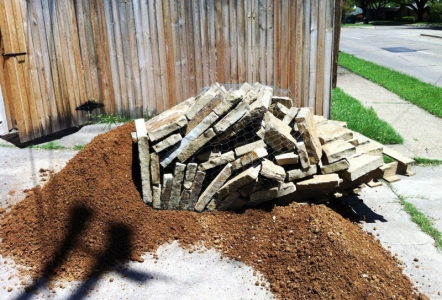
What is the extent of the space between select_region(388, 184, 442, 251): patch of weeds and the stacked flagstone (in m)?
0.66

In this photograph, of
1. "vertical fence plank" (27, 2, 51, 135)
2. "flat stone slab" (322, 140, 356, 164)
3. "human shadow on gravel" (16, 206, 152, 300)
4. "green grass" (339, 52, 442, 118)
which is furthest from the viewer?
"green grass" (339, 52, 442, 118)

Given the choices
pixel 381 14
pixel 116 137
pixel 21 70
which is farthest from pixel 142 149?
pixel 381 14

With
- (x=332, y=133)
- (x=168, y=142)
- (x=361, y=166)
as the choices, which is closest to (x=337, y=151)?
(x=361, y=166)

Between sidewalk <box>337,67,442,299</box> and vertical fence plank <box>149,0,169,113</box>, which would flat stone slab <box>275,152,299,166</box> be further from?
vertical fence plank <box>149,0,169,113</box>

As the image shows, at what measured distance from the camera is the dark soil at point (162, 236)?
3.93 metres

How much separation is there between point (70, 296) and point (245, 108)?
2427mm

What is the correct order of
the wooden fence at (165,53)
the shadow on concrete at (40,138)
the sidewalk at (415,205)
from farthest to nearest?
the wooden fence at (165,53) → the shadow on concrete at (40,138) → the sidewalk at (415,205)

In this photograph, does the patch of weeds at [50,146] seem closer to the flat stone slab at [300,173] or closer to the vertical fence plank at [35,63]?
the vertical fence plank at [35,63]

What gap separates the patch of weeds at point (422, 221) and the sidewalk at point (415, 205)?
0.15 feet

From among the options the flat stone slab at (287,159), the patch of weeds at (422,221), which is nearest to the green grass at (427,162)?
the patch of weeds at (422,221)

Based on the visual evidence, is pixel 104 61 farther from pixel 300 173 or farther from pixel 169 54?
pixel 300 173

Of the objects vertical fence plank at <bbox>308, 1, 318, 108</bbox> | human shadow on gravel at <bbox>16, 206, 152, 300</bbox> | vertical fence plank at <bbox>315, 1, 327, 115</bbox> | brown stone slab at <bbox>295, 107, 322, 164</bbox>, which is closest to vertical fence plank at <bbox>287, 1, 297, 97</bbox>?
vertical fence plank at <bbox>308, 1, 318, 108</bbox>

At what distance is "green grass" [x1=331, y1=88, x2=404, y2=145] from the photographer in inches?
303

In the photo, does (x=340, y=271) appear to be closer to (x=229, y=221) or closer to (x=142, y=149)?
(x=229, y=221)
